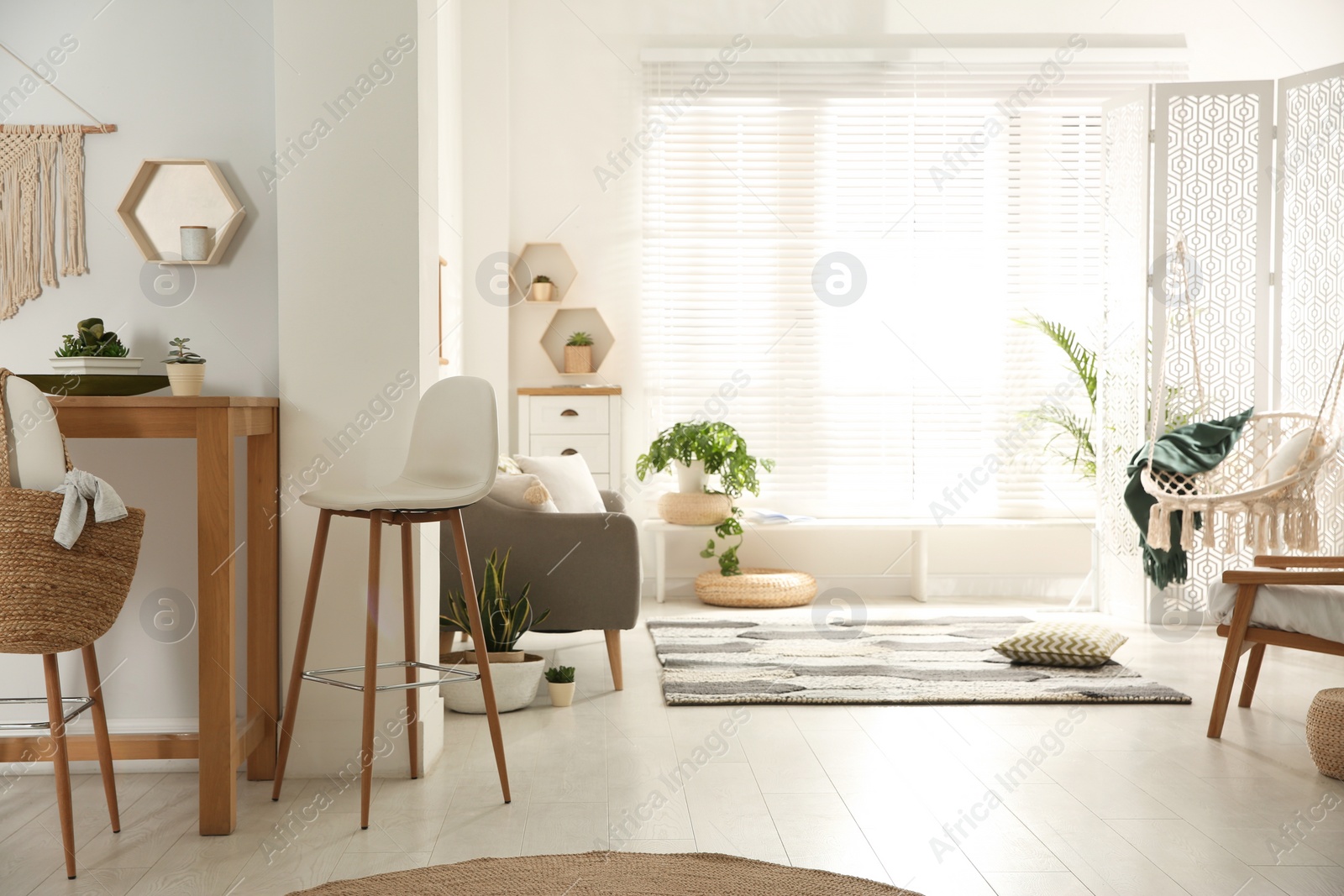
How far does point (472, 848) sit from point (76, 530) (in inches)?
41.1

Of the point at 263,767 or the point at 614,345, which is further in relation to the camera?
the point at 614,345

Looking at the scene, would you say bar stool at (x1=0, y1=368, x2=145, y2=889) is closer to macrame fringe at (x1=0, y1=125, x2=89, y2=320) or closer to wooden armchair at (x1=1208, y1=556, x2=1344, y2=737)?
macrame fringe at (x1=0, y1=125, x2=89, y2=320)

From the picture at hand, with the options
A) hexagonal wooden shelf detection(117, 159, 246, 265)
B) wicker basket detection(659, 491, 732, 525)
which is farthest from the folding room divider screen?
hexagonal wooden shelf detection(117, 159, 246, 265)

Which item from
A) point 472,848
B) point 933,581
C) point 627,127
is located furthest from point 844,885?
point 627,127

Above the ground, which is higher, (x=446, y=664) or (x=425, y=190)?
(x=425, y=190)

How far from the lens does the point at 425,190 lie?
110 inches

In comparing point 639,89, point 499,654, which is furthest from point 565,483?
point 639,89

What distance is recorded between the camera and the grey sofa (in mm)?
3537

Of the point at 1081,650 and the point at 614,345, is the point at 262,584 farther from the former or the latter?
the point at 614,345

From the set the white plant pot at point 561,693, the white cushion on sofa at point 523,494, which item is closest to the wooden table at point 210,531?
the white plant pot at point 561,693

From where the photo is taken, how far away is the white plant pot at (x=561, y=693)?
3.39 m

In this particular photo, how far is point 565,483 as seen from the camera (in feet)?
13.4

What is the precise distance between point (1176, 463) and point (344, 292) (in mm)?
3487

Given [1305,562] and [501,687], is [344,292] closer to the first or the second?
[501,687]
